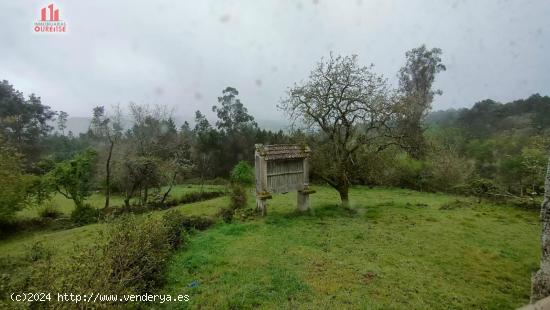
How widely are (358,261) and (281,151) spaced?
22.4 feet

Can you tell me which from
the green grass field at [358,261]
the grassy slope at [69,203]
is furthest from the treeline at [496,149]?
the grassy slope at [69,203]

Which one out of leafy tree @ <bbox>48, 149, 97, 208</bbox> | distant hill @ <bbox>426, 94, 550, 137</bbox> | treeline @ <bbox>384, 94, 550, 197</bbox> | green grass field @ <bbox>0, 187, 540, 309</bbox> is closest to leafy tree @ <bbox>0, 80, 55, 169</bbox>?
leafy tree @ <bbox>48, 149, 97, 208</bbox>

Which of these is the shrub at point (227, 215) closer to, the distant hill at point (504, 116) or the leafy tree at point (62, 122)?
the distant hill at point (504, 116)

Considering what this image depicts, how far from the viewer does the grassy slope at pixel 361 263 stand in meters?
6.39

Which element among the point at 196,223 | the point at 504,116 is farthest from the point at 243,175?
the point at 504,116

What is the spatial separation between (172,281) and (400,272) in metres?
6.29

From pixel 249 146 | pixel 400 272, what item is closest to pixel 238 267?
pixel 400 272

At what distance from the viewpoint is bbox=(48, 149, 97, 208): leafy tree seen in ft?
58.4

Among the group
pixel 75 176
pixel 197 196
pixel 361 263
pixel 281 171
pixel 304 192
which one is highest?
pixel 281 171

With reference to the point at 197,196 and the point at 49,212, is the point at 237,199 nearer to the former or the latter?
the point at 197,196

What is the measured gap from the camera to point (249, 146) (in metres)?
36.8

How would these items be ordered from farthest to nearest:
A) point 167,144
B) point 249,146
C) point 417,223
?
point 249,146, point 167,144, point 417,223

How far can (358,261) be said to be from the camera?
27.7 ft

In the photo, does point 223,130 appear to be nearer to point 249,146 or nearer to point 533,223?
point 249,146
